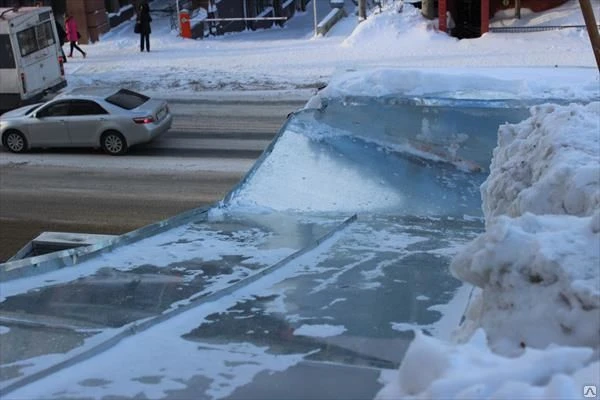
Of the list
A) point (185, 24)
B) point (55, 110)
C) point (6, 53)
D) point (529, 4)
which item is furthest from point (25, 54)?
point (529, 4)

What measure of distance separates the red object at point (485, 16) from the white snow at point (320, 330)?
71.9ft

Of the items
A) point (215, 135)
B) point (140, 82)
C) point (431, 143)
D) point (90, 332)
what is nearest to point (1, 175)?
point (215, 135)

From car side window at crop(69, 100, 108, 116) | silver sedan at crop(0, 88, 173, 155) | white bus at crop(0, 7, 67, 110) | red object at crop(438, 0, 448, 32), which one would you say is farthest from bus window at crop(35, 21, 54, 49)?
red object at crop(438, 0, 448, 32)

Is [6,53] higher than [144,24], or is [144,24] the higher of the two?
[6,53]

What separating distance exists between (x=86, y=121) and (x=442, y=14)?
13178 mm

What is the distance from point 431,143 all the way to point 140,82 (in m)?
16.3

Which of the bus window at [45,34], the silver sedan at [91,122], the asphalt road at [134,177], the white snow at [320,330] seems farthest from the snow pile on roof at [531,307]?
the bus window at [45,34]

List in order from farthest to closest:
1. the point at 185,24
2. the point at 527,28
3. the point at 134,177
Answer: the point at 185,24 → the point at 527,28 → the point at 134,177

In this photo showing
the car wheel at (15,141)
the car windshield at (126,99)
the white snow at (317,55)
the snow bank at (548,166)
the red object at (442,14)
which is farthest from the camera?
the red object at (442,14)

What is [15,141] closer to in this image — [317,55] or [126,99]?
[126,99]

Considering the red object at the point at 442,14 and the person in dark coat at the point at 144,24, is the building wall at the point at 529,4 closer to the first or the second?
the red object at the point at 442,14

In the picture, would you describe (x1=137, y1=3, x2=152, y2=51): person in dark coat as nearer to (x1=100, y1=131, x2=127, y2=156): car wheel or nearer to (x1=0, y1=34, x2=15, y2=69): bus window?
(x1=0, y1=34, x2=15, y2=69): bus window

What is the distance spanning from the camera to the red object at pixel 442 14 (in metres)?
26.3

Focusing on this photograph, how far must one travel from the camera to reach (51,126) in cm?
1783
